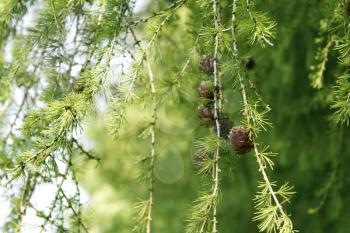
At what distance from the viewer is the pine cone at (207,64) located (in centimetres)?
127

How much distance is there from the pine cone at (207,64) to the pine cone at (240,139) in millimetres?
197

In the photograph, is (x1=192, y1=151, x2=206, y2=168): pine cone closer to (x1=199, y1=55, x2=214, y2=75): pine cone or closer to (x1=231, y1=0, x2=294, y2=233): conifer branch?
(x1=231, y1=0, x2=294, y2=233): conifer branch

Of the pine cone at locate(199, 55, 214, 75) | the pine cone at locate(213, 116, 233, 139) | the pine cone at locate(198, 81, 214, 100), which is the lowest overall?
the pine cone at locate(213, 116, 233, 139)

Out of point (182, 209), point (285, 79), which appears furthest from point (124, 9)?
point (182, 209)

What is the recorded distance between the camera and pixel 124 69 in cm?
127

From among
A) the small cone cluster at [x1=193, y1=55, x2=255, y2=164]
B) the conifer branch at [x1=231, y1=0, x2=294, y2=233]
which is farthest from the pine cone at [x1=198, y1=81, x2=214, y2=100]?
the conifer branch at [x1=231, y1=0, x2=294, y2=233]

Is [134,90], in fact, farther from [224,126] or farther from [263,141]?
[263,141]

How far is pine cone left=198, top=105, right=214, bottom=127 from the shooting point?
4.02ft

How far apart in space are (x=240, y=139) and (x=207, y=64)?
23 centimetres

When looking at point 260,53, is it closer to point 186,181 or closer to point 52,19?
point 52,19

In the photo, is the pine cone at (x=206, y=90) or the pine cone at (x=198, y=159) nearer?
the pine cone at (x=198, y=159)

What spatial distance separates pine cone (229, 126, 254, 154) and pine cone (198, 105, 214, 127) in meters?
0.10

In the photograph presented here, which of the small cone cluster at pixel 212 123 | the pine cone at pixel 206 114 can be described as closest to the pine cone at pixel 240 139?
the small cone cluster at pixel 212 123

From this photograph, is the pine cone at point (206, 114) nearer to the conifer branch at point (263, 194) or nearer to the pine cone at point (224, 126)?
the pine cone at point (224, 126)
